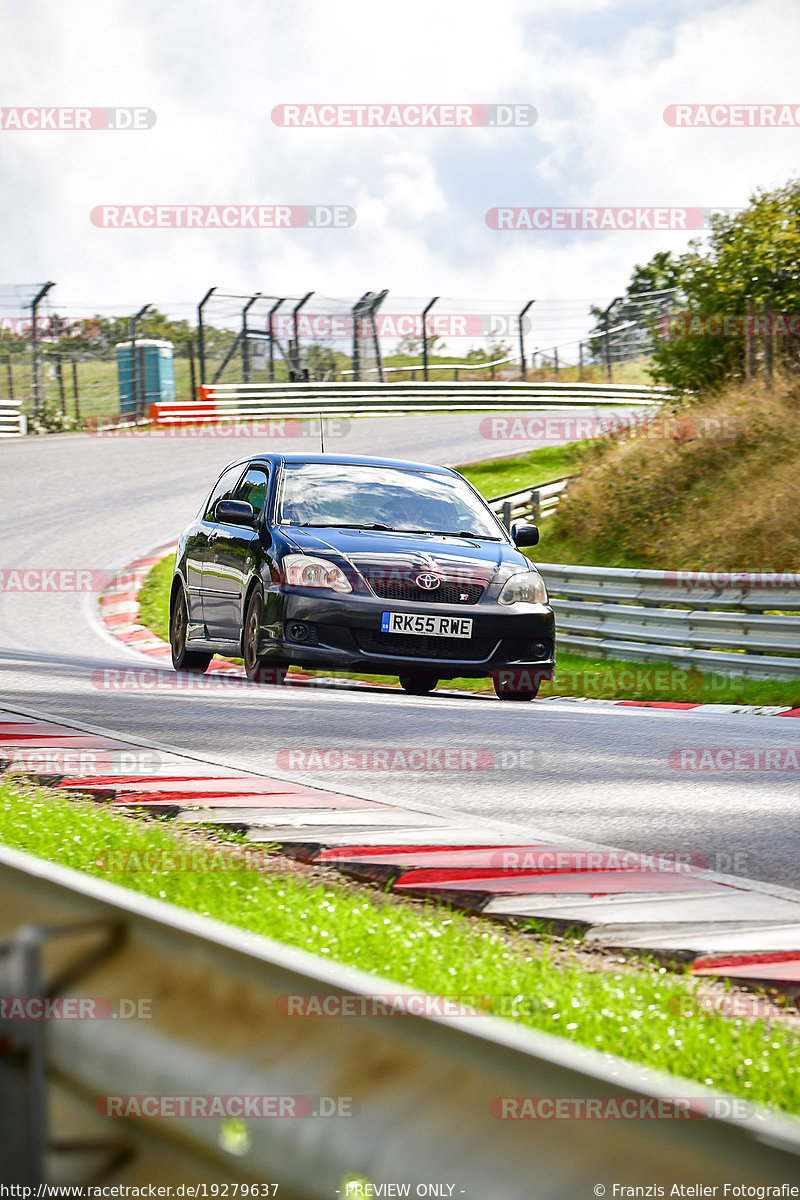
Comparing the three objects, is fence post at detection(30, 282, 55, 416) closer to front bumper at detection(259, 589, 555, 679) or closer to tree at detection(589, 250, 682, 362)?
tree at detection(589, 250, 682, 362)

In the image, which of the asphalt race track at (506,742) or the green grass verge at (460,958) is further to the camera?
the asphalt race track at (506,742)

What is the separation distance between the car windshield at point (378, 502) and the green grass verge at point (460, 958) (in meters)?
4.87

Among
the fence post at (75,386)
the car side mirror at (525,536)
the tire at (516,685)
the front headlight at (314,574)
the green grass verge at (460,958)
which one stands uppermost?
the fence post at (75,386)

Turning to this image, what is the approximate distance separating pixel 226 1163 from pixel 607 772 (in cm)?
466

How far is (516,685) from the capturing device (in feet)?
32.1

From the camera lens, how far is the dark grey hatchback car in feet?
29.0

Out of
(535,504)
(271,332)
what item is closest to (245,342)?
(271,332)

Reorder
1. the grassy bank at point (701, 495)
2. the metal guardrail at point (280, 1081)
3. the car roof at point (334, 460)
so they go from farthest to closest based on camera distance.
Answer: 1. the grassy bank at point (701, 495)
2. the car roof at point (334, 460)
3. the metal guardrail at point (280, 1081)

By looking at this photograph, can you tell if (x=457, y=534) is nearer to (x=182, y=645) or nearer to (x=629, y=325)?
(x=182, y=645)

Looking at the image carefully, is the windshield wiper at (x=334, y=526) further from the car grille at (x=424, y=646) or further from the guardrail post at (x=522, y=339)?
the guardrail post at (x=522, y=339)

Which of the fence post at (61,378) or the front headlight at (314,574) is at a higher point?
the fence post at (61,378)

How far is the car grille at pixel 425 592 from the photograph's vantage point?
8883 mm

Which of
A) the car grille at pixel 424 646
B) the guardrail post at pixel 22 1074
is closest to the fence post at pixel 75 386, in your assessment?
the car grille at pixel 424 646

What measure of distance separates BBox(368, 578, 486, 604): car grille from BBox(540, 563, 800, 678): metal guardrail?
330 centimetres
